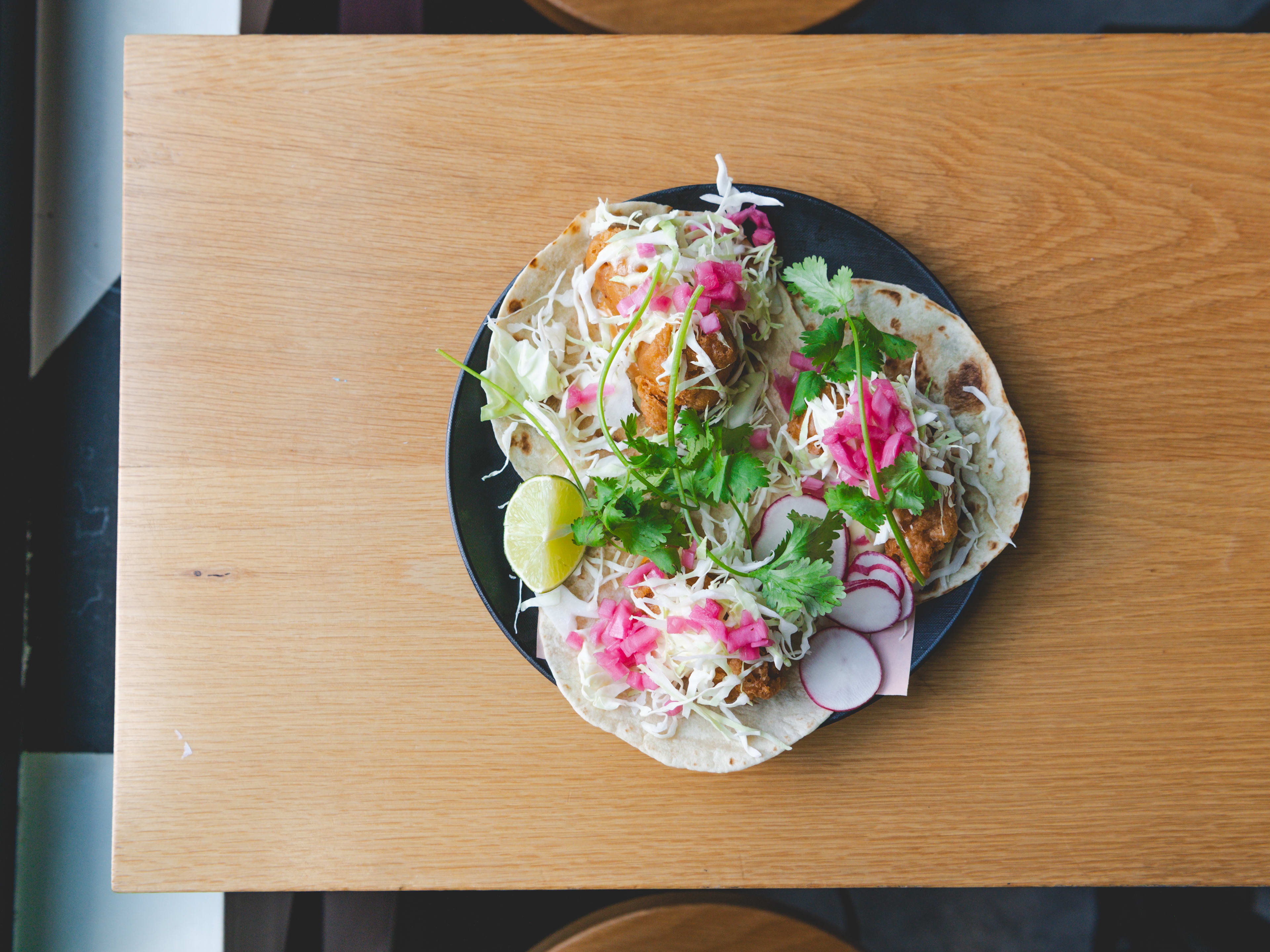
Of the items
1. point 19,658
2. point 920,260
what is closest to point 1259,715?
point 920,260

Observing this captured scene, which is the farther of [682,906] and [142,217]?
[142,217]

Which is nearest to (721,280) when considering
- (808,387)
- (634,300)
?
(634,300)

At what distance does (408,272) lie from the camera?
199 centimetres

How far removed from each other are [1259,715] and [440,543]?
1.92m

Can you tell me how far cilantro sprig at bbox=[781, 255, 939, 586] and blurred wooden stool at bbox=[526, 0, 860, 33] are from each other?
0.67 m

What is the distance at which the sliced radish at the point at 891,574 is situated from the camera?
1.78 meters

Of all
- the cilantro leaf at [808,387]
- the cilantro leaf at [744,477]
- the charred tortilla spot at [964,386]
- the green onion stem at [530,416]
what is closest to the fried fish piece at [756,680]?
the cilantro leaf at [744,477]

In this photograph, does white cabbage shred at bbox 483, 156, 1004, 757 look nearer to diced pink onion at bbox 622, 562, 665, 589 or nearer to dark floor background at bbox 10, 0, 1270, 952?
diced pink onion at bbox 622, 562, 665, 589

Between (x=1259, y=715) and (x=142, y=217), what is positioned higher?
(x=142, y=217)

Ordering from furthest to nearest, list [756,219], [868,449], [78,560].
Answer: [78,560]
[756,219]
[868,449]

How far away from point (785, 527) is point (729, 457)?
226 millimetres

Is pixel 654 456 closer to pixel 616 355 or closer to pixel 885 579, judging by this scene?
pixel 616 355

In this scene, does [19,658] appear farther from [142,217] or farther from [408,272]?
[408,272]

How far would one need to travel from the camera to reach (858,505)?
1.71m
